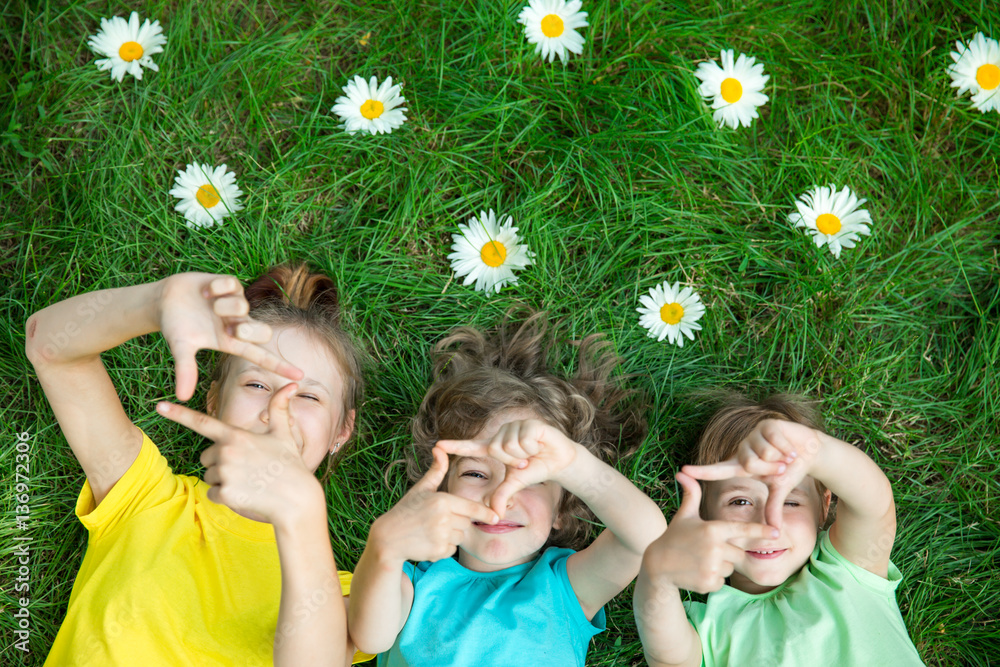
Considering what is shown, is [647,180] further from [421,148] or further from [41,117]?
[41,117]

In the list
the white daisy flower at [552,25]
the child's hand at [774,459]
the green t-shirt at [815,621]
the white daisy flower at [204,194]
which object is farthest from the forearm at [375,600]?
the white daisy flower at [552,25]

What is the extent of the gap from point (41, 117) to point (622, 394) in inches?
81.5

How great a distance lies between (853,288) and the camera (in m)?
2.40

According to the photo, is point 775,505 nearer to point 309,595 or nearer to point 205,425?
point 309,595

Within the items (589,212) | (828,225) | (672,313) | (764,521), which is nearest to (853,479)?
(764,521)

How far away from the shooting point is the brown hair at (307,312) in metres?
2.26

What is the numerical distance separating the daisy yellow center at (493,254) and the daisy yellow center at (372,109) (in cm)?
54

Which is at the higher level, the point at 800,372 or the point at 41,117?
the point at 41,117

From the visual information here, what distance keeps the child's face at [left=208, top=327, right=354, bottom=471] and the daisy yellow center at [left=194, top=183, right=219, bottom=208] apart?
54 centimetres

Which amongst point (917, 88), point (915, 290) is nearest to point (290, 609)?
point (915, 290)

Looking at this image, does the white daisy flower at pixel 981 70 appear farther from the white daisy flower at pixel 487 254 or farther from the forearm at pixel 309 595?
the forearm at pixel 309 595

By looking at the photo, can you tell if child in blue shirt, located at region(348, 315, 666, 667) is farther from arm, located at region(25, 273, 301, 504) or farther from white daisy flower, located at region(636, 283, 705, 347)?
arm, located at region(25, 273, 301, 504)

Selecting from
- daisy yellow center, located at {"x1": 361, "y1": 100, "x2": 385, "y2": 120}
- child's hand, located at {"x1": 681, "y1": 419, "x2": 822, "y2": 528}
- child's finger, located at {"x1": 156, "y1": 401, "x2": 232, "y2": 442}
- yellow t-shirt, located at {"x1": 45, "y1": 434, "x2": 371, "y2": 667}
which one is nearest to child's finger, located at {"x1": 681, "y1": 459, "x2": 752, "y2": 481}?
child's hand, located at {"x1": 681, "y1": 419, "x2": 822, "y2": 528}

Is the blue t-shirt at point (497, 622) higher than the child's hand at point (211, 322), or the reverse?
the child's hand at point (211, 322)
